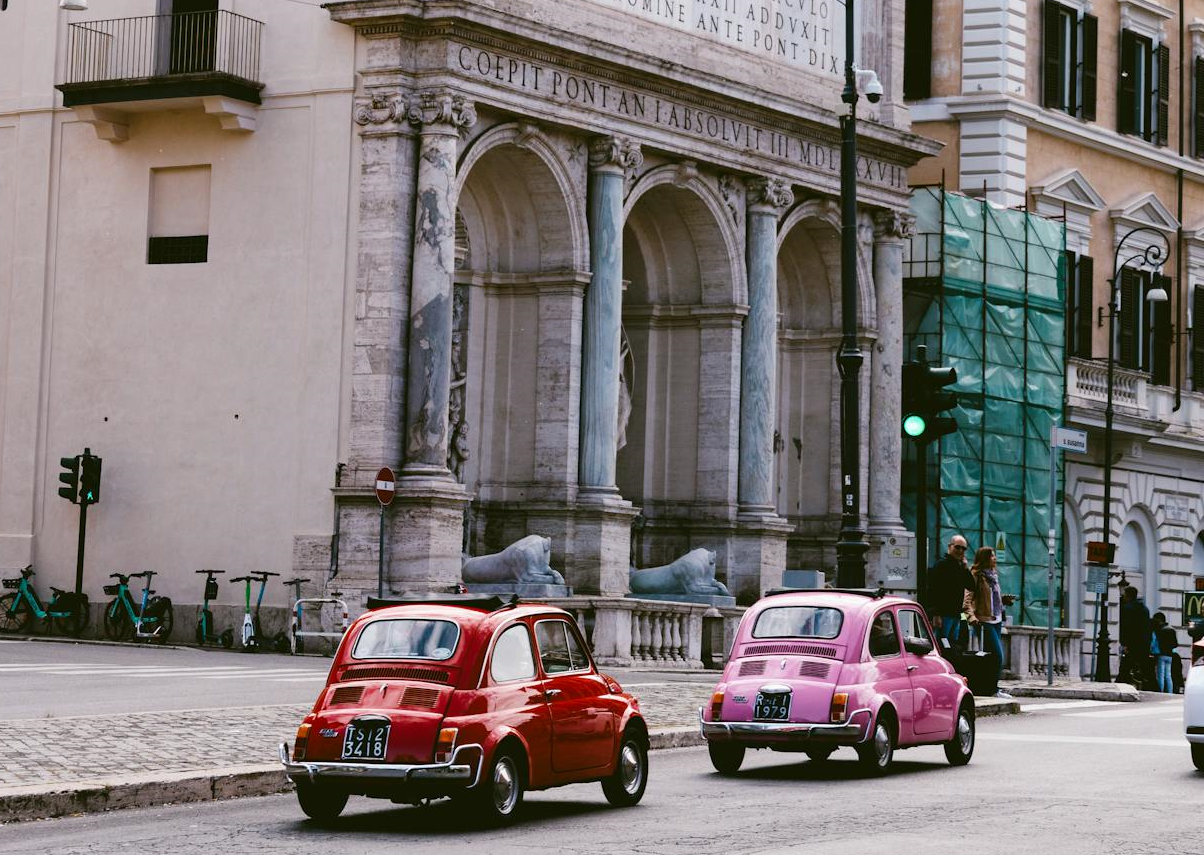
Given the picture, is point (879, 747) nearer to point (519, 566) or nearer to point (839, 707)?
point (839, 707)

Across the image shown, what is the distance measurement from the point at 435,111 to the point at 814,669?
16015 millimetres

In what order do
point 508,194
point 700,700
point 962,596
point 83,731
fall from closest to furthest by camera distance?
point 83,731, point 700,700, point 962,596, point 508,194

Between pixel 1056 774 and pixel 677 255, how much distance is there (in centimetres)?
2198

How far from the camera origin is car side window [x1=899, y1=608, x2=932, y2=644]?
1925cm

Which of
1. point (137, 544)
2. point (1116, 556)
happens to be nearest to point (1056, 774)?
point (137, 544)

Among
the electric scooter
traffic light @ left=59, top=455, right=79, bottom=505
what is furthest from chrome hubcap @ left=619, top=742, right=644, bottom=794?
traffic light @ left=59, top=455, right=79, bottom=505

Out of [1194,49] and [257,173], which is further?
[1194,49]

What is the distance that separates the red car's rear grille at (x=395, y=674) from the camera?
14180 millimetres

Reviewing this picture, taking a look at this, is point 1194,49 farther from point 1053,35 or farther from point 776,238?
point 776,238

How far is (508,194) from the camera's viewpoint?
3556cm

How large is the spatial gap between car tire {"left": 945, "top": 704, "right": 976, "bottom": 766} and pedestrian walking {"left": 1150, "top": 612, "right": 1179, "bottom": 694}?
2055 centimetres

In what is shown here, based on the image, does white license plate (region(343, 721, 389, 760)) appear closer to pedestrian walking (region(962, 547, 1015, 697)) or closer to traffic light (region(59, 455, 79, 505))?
pedestrian walking (region(962, 547, 1015, 697))

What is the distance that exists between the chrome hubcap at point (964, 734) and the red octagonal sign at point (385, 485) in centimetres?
1287

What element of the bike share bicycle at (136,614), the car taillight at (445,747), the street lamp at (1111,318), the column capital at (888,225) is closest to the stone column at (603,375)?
the bike share bicycle at (136,614)
